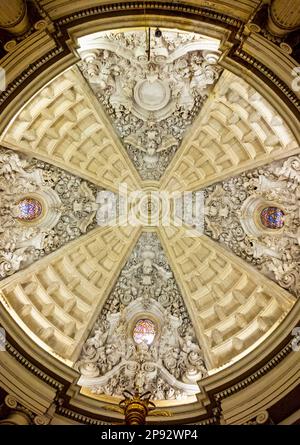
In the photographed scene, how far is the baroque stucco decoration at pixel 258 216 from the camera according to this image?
1714 cm

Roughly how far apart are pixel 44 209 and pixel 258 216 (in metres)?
6.32

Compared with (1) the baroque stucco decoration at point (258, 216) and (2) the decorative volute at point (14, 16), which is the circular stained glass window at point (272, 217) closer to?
(1) the baroque stucco decoration at point (258, 216)

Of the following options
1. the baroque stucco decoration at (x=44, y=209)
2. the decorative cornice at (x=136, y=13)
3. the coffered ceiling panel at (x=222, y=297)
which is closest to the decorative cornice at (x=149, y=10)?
the decorative cornice at (x=136, y=13)

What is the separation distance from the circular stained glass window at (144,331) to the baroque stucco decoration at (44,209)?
10.9 feet

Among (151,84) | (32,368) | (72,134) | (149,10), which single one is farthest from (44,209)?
(149,10)

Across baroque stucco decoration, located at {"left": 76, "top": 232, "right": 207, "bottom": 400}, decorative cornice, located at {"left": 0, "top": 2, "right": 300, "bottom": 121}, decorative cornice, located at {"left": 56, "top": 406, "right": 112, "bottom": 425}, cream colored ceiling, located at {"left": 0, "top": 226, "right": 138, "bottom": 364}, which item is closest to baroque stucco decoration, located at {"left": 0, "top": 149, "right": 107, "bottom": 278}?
cream colored ceiling, located at {"left": 0, "top": 226, "right": 138, "bottom": 364}

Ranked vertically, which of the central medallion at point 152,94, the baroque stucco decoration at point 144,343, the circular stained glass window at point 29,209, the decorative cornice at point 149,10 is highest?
the central medallion at point 152,94

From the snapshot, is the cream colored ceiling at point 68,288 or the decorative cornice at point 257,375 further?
the cream colored ceiling at point 68,288

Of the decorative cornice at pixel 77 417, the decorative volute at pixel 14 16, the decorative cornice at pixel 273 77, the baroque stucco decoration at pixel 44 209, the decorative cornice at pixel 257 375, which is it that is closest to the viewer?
the decorative volute at pixel 14 16

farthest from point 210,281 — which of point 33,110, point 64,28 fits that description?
point 64,28

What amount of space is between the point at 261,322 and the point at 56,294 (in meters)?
6.02

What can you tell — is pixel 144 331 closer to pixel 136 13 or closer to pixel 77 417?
pixel 77 417

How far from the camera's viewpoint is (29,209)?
18.8 metres

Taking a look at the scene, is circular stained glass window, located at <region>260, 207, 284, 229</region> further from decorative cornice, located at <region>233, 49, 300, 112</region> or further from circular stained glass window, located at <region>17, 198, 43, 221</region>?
circular stained glass window, located at <region>17, 198, 43, 221</region>
